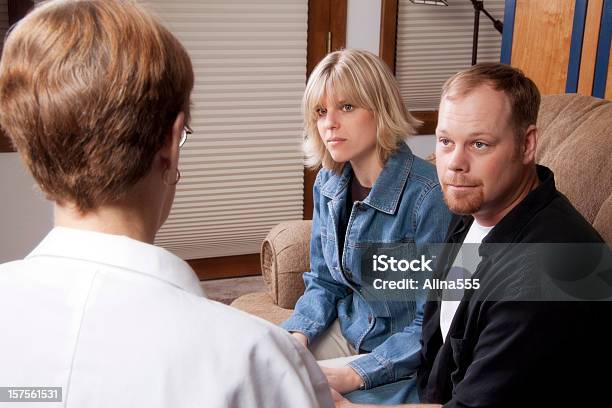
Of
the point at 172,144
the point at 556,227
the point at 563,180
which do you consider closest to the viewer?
the point at 172,144

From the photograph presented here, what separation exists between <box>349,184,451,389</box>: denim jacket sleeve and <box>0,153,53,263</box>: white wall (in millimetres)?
2108

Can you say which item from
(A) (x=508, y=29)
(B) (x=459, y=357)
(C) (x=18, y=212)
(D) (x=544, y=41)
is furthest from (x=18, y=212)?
(B) (x=459, y=357)

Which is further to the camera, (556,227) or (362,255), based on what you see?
(362,255)

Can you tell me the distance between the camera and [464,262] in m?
1.78

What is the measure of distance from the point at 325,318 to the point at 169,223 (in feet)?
6.29

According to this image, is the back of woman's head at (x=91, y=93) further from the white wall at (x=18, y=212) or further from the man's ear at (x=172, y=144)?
the white wall at (x=18, y=212)

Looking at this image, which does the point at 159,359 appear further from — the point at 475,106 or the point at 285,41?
the point at 285,41

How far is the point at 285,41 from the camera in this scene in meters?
3.97

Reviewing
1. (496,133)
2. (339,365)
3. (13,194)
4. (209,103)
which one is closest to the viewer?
(496,133)

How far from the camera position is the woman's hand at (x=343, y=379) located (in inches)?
76.4

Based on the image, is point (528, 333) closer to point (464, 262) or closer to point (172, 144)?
point (464, 262)

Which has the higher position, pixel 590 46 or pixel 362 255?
pixel 590 46

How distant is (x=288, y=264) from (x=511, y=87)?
1.09 meters

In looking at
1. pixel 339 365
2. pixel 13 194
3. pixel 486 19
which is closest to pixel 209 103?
pixel 13 194
